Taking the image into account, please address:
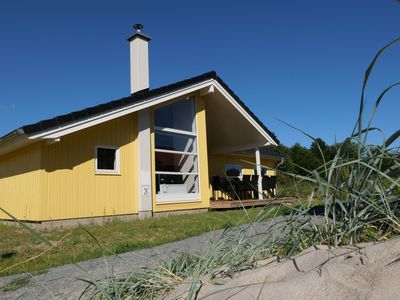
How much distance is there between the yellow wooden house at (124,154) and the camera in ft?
30.2

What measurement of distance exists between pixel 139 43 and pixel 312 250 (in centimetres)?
1167

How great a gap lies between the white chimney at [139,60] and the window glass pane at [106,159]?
2.70 m

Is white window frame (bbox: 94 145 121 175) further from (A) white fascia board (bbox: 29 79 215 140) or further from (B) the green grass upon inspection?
(B) the green grass

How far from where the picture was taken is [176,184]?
12.2 m

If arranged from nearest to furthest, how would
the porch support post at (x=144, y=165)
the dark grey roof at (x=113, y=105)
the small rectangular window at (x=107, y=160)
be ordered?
1. the dark grey roof at (x=113, y=105)
2. the small rectangular window at (x=107, y=160)
3. the porch support post at (x=144, y=165)

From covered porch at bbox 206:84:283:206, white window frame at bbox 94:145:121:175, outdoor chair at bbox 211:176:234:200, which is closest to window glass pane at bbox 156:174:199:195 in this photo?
covered porch at bbox 206:84:283:206

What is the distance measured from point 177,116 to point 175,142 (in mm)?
906

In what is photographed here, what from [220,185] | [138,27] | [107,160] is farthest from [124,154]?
[220,185]

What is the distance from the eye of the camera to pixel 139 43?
12.4 m

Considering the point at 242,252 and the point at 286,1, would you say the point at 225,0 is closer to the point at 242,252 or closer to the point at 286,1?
the point at 286,1

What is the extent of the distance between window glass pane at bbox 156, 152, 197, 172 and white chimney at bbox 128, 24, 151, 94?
2.42 metres

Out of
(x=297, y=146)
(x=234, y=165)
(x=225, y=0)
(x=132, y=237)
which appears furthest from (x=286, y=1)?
(x=297, y=146)

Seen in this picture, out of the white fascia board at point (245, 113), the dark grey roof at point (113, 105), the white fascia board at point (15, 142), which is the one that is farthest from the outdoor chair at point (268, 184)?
the white fascia board at point (15, 142)

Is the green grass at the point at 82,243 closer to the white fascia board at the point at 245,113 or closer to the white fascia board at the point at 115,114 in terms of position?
the white fascia board at the point at 115,114
